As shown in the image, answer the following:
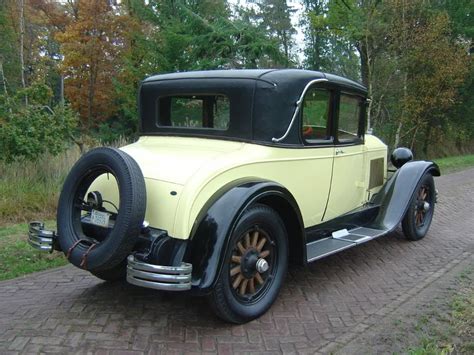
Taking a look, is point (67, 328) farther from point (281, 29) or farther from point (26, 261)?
point (281, 29)

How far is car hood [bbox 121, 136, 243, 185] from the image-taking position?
3400mm

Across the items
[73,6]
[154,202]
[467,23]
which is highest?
[73,6]

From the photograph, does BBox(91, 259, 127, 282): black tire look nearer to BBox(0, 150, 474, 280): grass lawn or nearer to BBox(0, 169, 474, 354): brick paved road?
BBox(0, 169, 474, 354): brick paved road

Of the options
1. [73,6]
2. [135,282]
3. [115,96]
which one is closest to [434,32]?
[135,282]

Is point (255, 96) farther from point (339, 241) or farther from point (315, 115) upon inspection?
point (339, 241)

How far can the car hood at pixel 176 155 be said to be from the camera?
11.2 feet

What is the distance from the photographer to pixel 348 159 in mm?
4797

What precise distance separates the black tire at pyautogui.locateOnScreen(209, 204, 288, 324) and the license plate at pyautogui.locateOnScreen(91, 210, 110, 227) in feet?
3.18

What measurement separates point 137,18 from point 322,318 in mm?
23789

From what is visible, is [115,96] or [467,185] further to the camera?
[115,96]

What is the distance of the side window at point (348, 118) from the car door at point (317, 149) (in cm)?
17

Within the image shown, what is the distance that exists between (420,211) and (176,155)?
3.55 meters

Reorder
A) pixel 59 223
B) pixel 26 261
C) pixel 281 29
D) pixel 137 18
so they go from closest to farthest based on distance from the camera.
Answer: pixel 59 223, pixel 26 261, pixel 137 18, pixel 281 29

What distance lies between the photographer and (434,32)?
1470 centimetres
